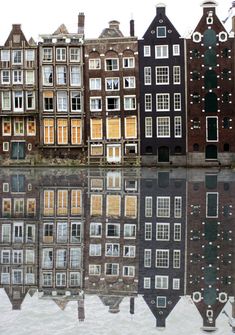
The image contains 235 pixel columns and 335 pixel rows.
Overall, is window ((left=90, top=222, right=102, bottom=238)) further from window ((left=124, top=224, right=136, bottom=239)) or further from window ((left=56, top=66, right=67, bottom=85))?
window ((left=56, top=66, right=67, bottom=85))

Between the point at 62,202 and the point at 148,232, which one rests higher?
the point at 62,202

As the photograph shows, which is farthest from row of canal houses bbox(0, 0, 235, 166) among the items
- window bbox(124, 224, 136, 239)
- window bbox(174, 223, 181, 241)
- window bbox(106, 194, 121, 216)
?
window bbox(124, 224, 136, 239)

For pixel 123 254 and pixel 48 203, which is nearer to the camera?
pixel 123 254

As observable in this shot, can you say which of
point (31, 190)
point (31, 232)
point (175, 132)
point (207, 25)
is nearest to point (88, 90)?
point (175, 132)

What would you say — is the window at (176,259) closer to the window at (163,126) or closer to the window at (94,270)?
the window at (94,270)

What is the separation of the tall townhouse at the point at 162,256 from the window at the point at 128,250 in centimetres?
22

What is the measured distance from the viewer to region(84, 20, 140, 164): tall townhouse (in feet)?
243

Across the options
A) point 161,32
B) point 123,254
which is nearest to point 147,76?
point 161,32

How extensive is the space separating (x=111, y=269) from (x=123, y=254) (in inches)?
62.8

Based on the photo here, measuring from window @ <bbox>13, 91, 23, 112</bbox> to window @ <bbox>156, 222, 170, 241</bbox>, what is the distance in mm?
59618

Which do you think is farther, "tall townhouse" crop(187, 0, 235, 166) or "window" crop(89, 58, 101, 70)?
"window" crop(89, 58, 101, 70)

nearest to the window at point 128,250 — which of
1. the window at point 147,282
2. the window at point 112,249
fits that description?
the window at point 112,249

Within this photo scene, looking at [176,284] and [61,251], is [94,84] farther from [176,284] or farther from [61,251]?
[176,284]

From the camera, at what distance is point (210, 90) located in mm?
72312
